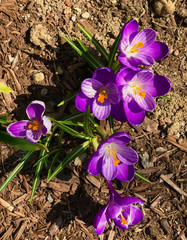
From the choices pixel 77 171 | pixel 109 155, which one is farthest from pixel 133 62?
pixel 77 171

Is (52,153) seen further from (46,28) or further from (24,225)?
(46,28)

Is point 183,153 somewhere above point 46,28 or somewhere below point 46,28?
below

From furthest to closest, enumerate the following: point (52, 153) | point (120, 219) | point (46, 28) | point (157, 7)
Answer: point (157, 7), point (46, 28), point (52, 153), point (120, 219)

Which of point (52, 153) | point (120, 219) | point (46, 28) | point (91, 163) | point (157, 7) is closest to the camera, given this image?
point (91, 163)

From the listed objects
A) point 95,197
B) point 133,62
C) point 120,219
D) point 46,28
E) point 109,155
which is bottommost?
point 95,197

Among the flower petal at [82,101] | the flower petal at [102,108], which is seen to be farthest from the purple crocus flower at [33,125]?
the flower petal at [102,108]

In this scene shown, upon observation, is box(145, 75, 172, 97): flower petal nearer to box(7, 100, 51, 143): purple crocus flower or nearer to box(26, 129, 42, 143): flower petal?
box(7, 100, 51, 143): purple crocus flower

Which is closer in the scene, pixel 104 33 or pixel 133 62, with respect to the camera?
pixel 133 62
